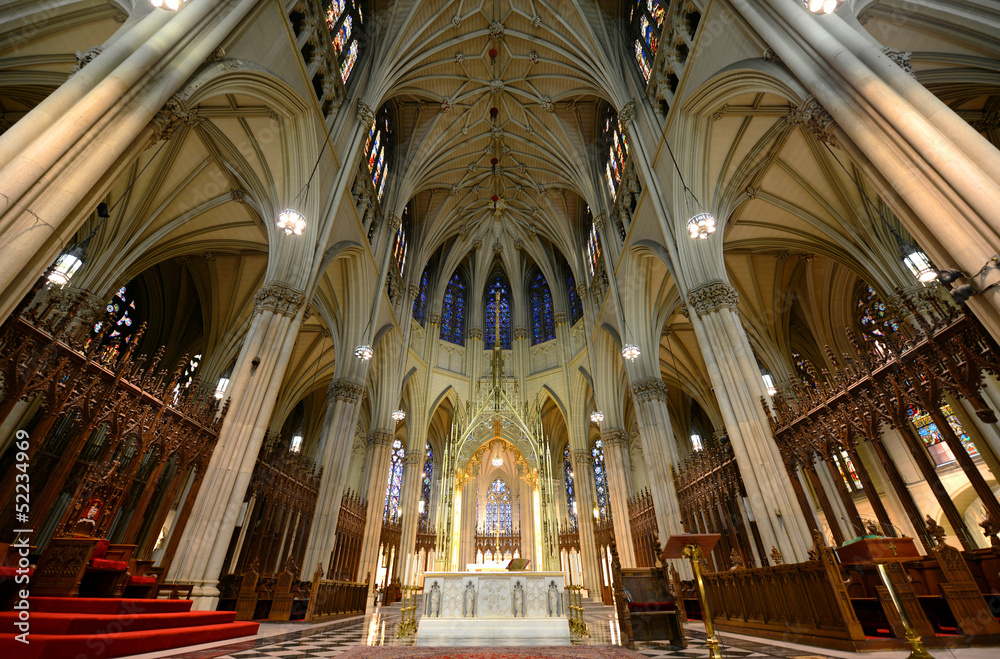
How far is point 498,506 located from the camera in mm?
24500

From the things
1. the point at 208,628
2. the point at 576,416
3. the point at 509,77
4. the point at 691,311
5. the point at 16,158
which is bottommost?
the point at 208,628

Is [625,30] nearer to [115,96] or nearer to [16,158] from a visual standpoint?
[115,96]

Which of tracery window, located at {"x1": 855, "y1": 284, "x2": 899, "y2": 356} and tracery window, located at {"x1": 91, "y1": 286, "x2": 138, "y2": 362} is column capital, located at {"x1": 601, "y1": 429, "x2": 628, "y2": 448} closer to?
tracery window, located at {"x1": 855, "y1": 284, "x2": 899, "y2": 356}

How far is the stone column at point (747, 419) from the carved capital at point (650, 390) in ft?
15.0

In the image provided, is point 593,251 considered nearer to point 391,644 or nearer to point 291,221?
point 291,221

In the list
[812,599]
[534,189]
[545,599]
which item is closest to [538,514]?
[545,599]

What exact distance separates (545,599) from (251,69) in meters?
11.3

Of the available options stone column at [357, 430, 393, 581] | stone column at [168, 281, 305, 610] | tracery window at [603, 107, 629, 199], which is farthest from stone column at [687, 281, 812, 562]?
stone column at [357, 430, 393, 581]

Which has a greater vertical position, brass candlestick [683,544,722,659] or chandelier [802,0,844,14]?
chandelier [802,0,844,14]

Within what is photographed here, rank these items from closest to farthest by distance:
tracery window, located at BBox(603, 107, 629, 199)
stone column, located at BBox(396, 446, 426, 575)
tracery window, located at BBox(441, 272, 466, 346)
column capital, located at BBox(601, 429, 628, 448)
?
tracery window, located at BBox(603, 107, 629, 199) → column capital, located at BBox(601, 429, 628, 448) → stone column, located at BBox(396, 446, 426, 575) → tracery window, located at BBox(441, 272, 466, 346)

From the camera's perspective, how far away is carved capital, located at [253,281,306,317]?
10.1m

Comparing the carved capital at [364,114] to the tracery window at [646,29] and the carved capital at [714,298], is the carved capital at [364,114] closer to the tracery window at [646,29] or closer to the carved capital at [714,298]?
the tracery window at [646,29]

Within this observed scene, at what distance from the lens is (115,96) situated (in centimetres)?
549

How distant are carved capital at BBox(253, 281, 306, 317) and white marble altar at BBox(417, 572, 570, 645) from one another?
20.9 ft
